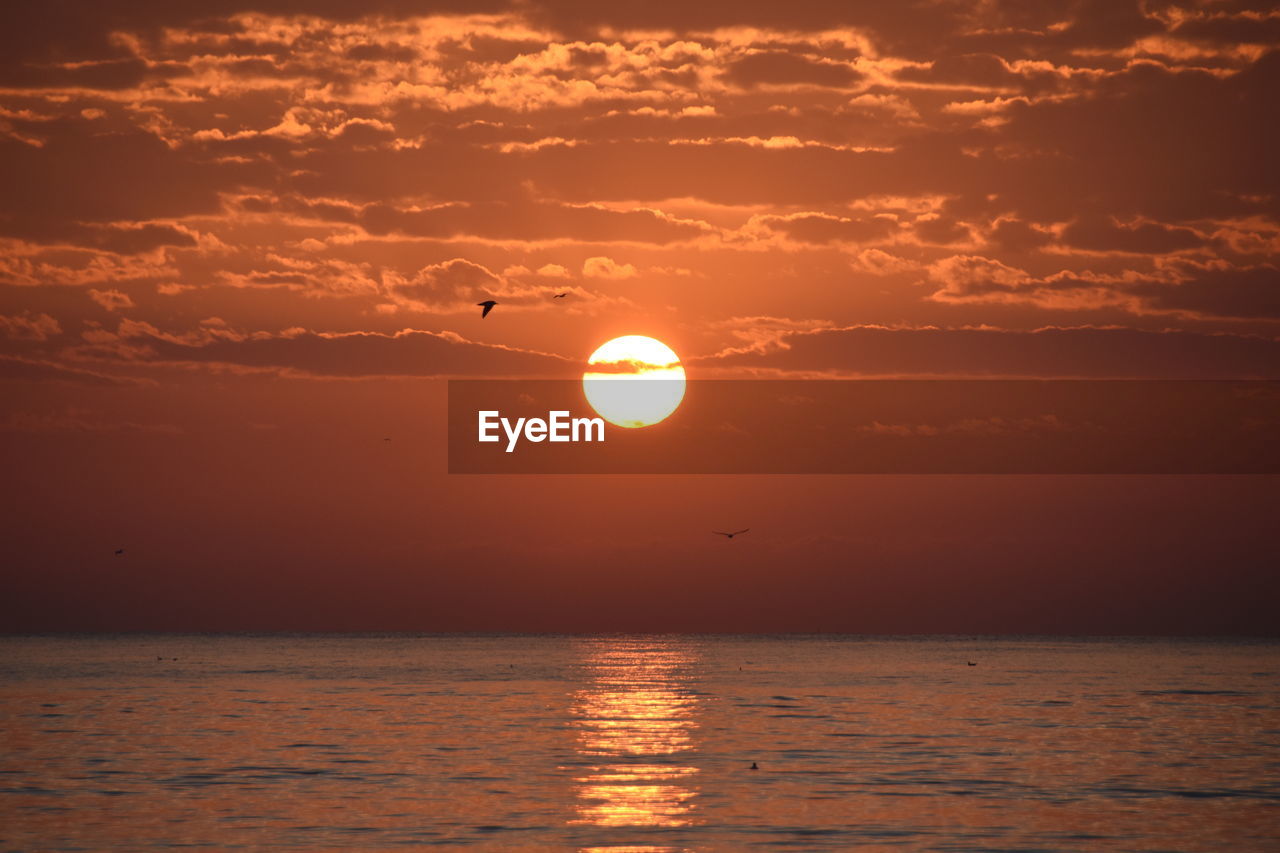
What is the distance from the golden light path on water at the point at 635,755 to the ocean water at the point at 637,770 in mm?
228

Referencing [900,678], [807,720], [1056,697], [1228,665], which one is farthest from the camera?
[1228,665]

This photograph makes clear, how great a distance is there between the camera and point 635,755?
6412 centimetres

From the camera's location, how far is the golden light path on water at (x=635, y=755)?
4703 centimetres

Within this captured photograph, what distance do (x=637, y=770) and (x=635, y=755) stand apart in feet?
19.1

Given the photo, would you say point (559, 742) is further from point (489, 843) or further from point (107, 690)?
point (107, 690)

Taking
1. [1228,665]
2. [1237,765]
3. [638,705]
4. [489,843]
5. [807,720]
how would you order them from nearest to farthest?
[489,843], [1237,765], [807,720], [638,705], [1228,665]

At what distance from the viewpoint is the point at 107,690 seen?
116 m

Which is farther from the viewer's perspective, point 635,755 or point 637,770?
point 635,755

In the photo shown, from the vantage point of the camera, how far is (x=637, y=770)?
191 feet

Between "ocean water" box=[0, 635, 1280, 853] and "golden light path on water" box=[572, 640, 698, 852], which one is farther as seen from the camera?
"golden light path on water" box=[572, 640, 698, 852]

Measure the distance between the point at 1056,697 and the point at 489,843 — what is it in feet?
254

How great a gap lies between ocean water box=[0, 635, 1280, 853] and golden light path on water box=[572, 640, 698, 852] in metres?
0.23

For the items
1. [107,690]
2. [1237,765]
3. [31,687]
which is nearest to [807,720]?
[1237,765]

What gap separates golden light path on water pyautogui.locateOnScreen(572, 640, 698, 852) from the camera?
47.0 m
